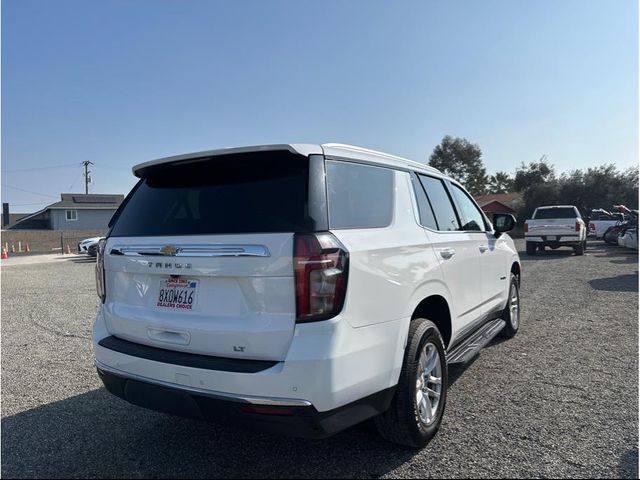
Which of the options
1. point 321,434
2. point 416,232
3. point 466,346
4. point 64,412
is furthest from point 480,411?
point 64,412

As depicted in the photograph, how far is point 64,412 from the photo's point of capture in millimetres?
3775

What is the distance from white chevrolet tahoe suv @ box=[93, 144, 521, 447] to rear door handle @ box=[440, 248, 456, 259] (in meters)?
0.13

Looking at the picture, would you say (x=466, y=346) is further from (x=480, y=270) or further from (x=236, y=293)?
(x=236, y=293)

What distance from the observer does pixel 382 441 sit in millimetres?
3146

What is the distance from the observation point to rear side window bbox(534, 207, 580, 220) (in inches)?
720

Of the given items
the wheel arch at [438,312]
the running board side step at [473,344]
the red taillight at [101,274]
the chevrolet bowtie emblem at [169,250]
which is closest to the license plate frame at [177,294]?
the chevrolet bowtie emblem at [169,250]

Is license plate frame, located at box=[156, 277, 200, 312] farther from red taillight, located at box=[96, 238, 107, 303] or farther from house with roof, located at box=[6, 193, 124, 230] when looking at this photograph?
house with roof, located at box=[6, 193, 124, 230]

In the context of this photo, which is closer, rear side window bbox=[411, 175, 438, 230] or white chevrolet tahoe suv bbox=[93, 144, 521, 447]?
white chevrolet tahoe suv bbox=[93, 144, 521, 447]

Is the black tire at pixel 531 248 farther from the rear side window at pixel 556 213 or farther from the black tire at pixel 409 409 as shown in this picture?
the black tire at pixel 409 409

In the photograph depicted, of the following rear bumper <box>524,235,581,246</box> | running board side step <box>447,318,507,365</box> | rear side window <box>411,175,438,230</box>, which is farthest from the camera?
rear bumper <box>524,235,581,246</box>

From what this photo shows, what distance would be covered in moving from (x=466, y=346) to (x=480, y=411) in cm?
58

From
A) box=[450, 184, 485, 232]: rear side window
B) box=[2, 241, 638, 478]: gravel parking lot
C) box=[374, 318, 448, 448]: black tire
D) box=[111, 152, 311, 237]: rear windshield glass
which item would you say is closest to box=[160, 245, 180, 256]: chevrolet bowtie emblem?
box=[111, 152, 311, 237]: rear windshield glass

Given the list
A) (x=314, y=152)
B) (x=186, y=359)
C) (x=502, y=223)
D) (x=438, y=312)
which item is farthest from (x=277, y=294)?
(x=502, y=223)

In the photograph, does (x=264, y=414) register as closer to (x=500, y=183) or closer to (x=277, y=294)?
(x=277, y=294)
